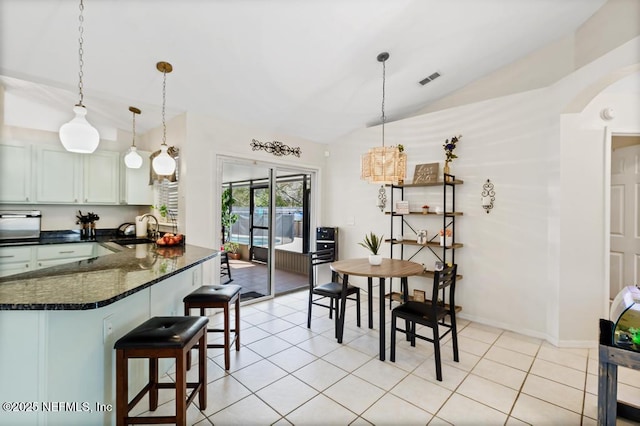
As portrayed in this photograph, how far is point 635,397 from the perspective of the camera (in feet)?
7.16

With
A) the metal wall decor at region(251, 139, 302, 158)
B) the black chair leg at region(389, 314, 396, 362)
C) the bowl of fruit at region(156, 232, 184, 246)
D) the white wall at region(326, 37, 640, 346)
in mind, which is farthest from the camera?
the metal wall decor at region(251, 139, 302, 158)

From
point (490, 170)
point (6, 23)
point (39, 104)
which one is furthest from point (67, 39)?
point (490, 170)

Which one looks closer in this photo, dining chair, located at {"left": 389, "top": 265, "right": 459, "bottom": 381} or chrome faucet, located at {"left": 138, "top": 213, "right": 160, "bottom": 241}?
dining chair, located at {"left": 389, "top": 265, "right": 459, "bottom": 381}

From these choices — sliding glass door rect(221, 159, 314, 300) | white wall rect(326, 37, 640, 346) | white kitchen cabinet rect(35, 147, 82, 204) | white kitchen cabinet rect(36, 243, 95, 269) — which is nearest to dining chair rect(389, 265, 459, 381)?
white wall rect(326, 37, 640, 346)

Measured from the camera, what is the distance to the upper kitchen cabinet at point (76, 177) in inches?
147

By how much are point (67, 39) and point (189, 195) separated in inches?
69.9

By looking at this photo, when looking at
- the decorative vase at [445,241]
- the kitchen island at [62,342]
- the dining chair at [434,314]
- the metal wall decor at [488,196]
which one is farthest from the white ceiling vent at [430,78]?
the kitchen island at [62,342]

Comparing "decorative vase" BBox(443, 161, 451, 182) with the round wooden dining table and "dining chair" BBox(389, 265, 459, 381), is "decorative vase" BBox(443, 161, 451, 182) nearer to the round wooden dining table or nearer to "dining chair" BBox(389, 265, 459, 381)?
the round wooden dining table

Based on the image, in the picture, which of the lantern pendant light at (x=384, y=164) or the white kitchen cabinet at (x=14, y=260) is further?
the white kitchen cabinet at (x=14, y=260)

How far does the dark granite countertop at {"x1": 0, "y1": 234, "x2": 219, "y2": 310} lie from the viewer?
53.9 inches

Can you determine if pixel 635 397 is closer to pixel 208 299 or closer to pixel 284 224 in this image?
pixel 208 299

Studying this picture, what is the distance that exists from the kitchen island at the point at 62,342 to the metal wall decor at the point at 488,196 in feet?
11.7

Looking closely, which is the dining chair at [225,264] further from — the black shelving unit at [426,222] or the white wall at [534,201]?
the white wall at [534,201]

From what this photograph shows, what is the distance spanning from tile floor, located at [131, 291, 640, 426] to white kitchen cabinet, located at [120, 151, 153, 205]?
275 centimetres
